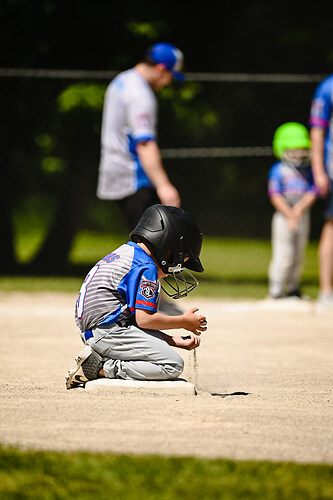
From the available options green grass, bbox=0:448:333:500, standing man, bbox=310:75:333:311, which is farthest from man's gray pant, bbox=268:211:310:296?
green grass, bbox=0:448:333:500

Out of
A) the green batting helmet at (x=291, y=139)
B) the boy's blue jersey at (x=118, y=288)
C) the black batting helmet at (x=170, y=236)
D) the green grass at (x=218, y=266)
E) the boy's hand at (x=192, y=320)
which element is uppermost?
the green batting helmet at (x=291, y=139)

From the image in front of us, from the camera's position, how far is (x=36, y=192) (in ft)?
45.8

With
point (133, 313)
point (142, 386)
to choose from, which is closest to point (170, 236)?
point (133, 313)

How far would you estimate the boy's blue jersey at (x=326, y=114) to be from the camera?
846cm

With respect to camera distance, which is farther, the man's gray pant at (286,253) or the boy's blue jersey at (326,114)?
the man's gray pant at (286,253)

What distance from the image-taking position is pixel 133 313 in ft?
15.0

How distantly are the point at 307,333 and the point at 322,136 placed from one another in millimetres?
2383

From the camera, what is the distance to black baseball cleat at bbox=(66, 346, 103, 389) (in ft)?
14.9

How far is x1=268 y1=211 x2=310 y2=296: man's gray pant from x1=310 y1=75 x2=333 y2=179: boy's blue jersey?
85cm

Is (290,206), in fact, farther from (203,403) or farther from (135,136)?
(203,403)

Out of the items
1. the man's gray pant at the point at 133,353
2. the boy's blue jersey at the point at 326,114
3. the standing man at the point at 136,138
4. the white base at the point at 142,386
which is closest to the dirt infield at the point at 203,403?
the white base at the point at 142,386

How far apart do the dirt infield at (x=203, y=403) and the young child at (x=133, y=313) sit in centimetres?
24

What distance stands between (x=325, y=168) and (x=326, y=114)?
21.3 inches

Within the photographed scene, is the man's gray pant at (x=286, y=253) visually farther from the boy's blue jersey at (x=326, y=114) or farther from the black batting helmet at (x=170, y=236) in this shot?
the black batting helmet at (x=170, y=236)
